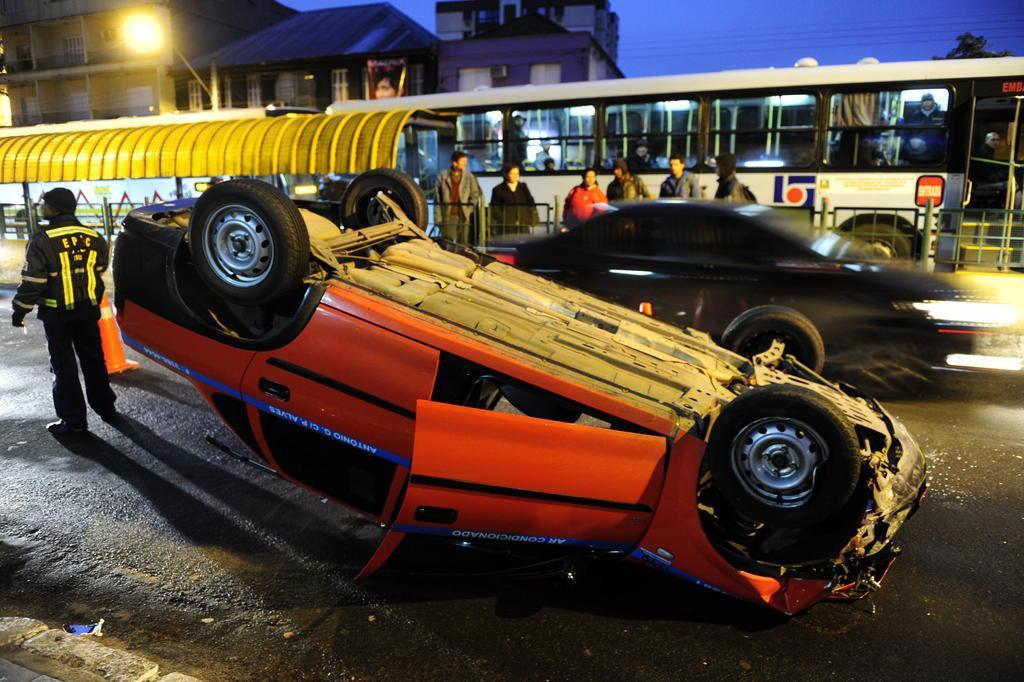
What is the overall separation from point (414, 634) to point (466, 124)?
42.6 ft

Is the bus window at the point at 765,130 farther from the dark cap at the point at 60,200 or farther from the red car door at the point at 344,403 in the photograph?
the red car door at the point at 344,403

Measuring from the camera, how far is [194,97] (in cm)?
3853

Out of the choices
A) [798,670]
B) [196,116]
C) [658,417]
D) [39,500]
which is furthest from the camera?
[196,116]

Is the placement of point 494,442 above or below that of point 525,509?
above

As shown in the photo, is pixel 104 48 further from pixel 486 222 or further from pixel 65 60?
pixel 486 222

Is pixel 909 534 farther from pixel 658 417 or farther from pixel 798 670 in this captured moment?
pixel 658 417

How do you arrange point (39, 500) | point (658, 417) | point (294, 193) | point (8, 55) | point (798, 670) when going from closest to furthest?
point (798, 670), point (658, 417), point (39, 500), point (294, 193), point (8, 55)

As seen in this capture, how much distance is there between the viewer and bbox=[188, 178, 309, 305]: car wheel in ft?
11.6

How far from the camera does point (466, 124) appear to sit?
14992mm

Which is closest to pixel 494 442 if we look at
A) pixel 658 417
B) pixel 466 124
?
pixel 658 417

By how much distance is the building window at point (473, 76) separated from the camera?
112ft

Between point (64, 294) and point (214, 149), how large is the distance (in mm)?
12231

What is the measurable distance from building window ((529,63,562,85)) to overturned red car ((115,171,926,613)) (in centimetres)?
3184

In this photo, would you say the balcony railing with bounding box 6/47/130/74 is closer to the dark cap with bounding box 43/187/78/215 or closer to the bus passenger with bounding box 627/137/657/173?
the bus passenger with bounding box 627/137/657/173
